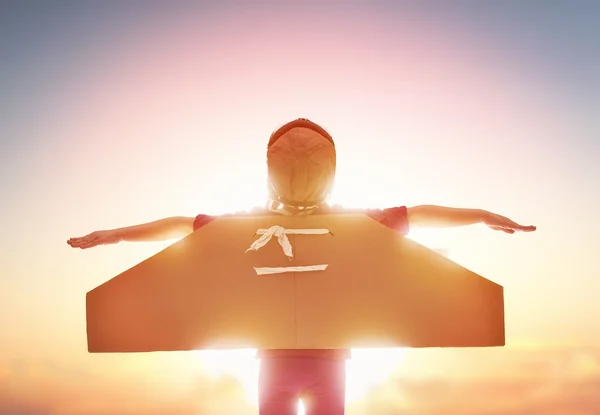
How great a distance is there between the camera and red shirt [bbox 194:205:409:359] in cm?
221

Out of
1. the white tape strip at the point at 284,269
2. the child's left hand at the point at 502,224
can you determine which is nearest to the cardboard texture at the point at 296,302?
the white tape strip at the point at 284,269

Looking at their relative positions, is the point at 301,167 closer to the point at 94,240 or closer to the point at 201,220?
the point at 201,220

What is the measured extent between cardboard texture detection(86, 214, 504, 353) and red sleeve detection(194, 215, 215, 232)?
39 centimetres

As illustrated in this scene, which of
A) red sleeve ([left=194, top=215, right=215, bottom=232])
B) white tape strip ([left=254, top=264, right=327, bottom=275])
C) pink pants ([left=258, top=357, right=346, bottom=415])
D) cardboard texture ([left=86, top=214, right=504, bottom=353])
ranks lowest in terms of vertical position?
pink pants ([left=258, top=357, right=346, bottom=415])

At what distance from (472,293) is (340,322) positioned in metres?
0.43

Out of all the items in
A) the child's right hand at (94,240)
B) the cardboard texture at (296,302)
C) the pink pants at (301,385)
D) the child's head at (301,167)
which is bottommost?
the pink pants at (301,385)

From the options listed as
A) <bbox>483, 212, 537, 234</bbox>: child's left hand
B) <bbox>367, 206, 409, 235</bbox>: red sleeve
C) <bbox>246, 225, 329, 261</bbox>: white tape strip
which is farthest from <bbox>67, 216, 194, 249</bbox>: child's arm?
<bbox>483, 212, 537, 234</bbox>: child's left hand

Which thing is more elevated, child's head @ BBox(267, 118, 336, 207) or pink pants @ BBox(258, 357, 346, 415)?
child's head @ BBox(267, 118, 336, 207)

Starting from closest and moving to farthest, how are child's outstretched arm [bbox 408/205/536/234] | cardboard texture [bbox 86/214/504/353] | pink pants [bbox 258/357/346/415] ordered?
cardboard texture [bbox 86/214/504/353], pink pants [bbox 258/357/346/415], child's outstretched arm [bbox 408/205/536/234]

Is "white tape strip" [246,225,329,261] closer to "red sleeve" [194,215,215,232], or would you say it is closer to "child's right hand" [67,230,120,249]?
"red sleeve" [194,215,215,232]

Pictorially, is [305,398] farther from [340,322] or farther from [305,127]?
[305,127]

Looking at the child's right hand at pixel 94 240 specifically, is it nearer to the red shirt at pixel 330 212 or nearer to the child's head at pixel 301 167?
the red shirt at pixel 330 212

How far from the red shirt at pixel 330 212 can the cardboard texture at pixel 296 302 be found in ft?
1.07

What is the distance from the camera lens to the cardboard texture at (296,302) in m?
1.90
